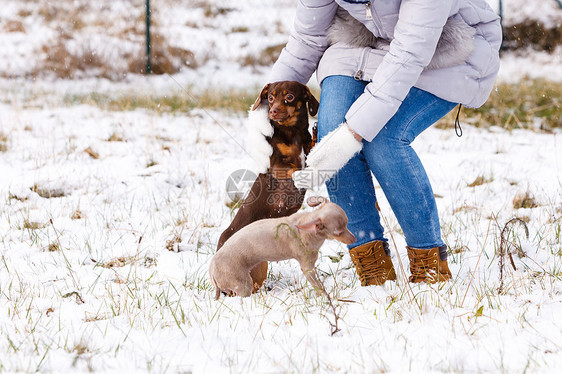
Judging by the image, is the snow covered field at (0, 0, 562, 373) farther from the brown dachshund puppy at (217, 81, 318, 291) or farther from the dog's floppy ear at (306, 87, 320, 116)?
the dog's floppy ear at (306, 87, 320, 116)

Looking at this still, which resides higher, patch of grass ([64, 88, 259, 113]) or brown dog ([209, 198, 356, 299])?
brown dog ([209, 198, 356, 299])

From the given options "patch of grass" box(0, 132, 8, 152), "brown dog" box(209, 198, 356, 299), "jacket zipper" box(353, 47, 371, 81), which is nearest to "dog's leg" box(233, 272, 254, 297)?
"brown dog" box(209, 198, 356, 299)

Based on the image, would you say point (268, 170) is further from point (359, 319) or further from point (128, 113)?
point (128, 113)

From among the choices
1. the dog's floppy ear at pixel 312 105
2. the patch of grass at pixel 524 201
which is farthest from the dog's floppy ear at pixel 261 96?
the patch of grass at pixel 524 201

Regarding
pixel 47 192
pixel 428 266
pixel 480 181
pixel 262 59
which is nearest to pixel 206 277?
pixel 428 266

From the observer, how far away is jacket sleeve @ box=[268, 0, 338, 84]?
2795 mm

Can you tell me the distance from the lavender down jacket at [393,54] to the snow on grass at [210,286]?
616 millimetres

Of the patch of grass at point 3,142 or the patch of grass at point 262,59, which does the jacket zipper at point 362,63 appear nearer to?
the patch of grass at point 3,142

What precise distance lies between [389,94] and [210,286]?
131 cm

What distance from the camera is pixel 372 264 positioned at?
2.77 meters

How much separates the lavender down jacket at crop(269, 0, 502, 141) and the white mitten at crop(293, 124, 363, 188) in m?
0.07

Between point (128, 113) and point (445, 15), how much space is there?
5.76 metres

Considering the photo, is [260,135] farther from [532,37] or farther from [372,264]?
[532,37]

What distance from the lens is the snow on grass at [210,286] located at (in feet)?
6.23
